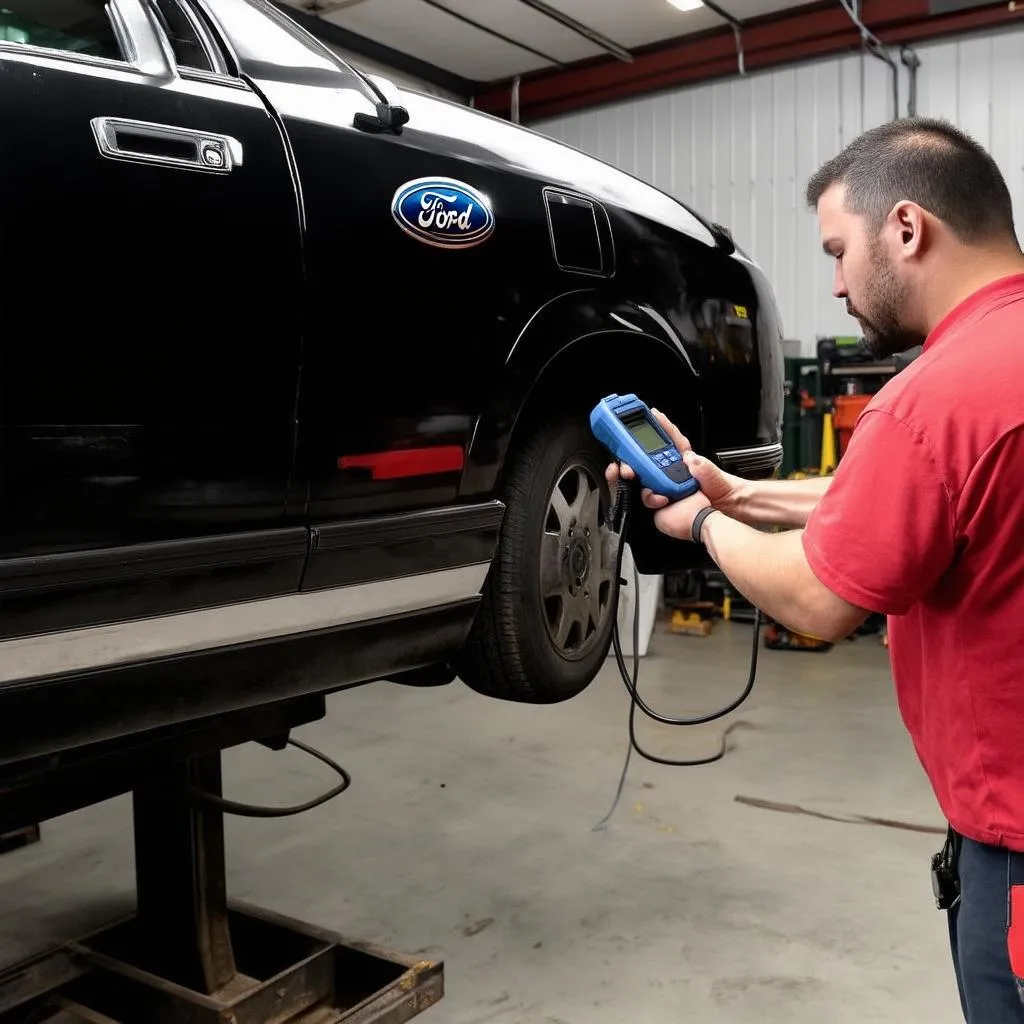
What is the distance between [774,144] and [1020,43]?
1530mm

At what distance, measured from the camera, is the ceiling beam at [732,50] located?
6242 millimetres

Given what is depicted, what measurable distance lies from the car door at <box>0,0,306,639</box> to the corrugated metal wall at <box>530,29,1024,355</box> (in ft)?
19.9

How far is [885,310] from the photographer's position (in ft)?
3.84

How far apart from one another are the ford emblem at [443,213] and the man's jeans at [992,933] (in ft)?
3.29

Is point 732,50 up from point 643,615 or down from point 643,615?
up

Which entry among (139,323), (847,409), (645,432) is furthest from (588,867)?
(847,409)

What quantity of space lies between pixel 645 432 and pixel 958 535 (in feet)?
1.60

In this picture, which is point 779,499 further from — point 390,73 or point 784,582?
point 390,73

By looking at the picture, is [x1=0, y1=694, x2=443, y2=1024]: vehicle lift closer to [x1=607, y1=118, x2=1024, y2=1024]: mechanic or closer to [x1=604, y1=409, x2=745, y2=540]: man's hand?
[x1=604, y1=409, x2=745, y2=540]: man's hand

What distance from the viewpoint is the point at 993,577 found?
1.05 m

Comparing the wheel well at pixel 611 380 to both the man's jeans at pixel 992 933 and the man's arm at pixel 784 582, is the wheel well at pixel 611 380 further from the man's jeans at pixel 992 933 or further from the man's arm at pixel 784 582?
the man's jeans at pixel 992 933

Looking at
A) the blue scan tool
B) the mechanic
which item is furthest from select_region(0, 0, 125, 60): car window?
the mechanic

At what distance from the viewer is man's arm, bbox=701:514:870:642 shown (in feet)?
3.59

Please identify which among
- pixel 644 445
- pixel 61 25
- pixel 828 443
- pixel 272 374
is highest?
pixel 61 25
